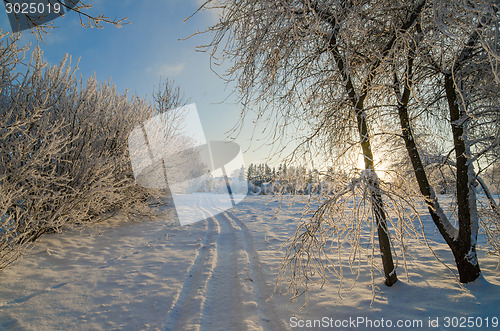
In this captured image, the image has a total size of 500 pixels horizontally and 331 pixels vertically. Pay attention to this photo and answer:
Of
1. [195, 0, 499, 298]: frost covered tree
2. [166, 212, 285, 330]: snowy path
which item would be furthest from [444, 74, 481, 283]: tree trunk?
[166, 212, 285, 330]: snowy path

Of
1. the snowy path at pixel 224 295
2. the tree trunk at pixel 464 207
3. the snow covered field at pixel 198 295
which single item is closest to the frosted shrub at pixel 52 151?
the snow covered field at pixel 198 295

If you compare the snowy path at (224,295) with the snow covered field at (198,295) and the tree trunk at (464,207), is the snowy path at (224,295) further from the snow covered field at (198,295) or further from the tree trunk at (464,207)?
the tree trunk at (464,207)

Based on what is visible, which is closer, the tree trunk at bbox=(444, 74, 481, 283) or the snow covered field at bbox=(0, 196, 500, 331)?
the snow covered field at bbox=(0, 196, 500, 331)

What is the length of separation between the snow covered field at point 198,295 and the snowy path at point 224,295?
0.01 meters

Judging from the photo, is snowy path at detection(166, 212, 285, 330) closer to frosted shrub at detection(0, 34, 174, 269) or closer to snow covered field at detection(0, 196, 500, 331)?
snow covered field at detection(0, 196, 500, 331)

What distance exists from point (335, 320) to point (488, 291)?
7.63 ft

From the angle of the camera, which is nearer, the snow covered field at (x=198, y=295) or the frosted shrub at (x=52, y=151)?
the snow covered field at (x=198, y=295)

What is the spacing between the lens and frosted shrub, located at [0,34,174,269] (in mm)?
3889

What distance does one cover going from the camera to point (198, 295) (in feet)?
12.0

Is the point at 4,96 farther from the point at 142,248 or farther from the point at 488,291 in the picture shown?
the point at 488,291

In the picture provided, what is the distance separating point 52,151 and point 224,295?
3.82 metres

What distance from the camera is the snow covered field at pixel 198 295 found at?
2.95 m

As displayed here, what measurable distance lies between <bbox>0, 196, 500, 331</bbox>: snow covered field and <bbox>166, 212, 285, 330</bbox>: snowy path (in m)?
0.01

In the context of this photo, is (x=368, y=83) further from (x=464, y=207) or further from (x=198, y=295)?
(x=198, y=295)
